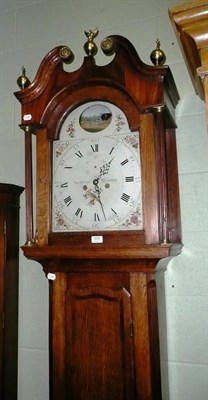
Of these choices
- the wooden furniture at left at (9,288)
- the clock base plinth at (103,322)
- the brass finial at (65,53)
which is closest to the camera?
the clock base plinth at (103,322)

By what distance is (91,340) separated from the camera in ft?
3.10

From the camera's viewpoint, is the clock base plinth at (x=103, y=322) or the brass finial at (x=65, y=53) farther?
the brass finial at (x=65, y=53)

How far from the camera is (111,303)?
3.07 feet

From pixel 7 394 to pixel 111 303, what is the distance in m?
0.63

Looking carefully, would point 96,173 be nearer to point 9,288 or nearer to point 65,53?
point 65,53

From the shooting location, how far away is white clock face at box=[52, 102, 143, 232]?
3.13 ft

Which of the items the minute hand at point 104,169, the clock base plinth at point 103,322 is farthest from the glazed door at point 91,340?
the minute hand at point 104,169

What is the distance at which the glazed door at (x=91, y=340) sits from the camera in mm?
910

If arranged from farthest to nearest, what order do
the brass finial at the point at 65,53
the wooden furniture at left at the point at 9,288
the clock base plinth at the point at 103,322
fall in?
the wooden furniture at left at the point at 9,288 < the brass finial at the point at 65,53 < the clock base plinth at the point at 103,322

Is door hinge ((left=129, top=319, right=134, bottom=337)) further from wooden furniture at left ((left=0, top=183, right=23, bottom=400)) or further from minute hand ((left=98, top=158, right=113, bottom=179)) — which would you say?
wooden furniture at left ((left=0, top=183, right=23, bottom=400))

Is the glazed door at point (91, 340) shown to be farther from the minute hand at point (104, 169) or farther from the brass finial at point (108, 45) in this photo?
the brass finial at point (108, 45)

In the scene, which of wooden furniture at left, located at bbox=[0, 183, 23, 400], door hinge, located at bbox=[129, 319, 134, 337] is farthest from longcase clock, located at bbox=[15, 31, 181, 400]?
wooden furniture at left, located at bbox=[0, 183, 23, 400]

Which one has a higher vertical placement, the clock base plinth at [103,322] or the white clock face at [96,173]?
the white clock face at [96,173]

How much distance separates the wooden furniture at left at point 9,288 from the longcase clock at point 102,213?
26 cm
